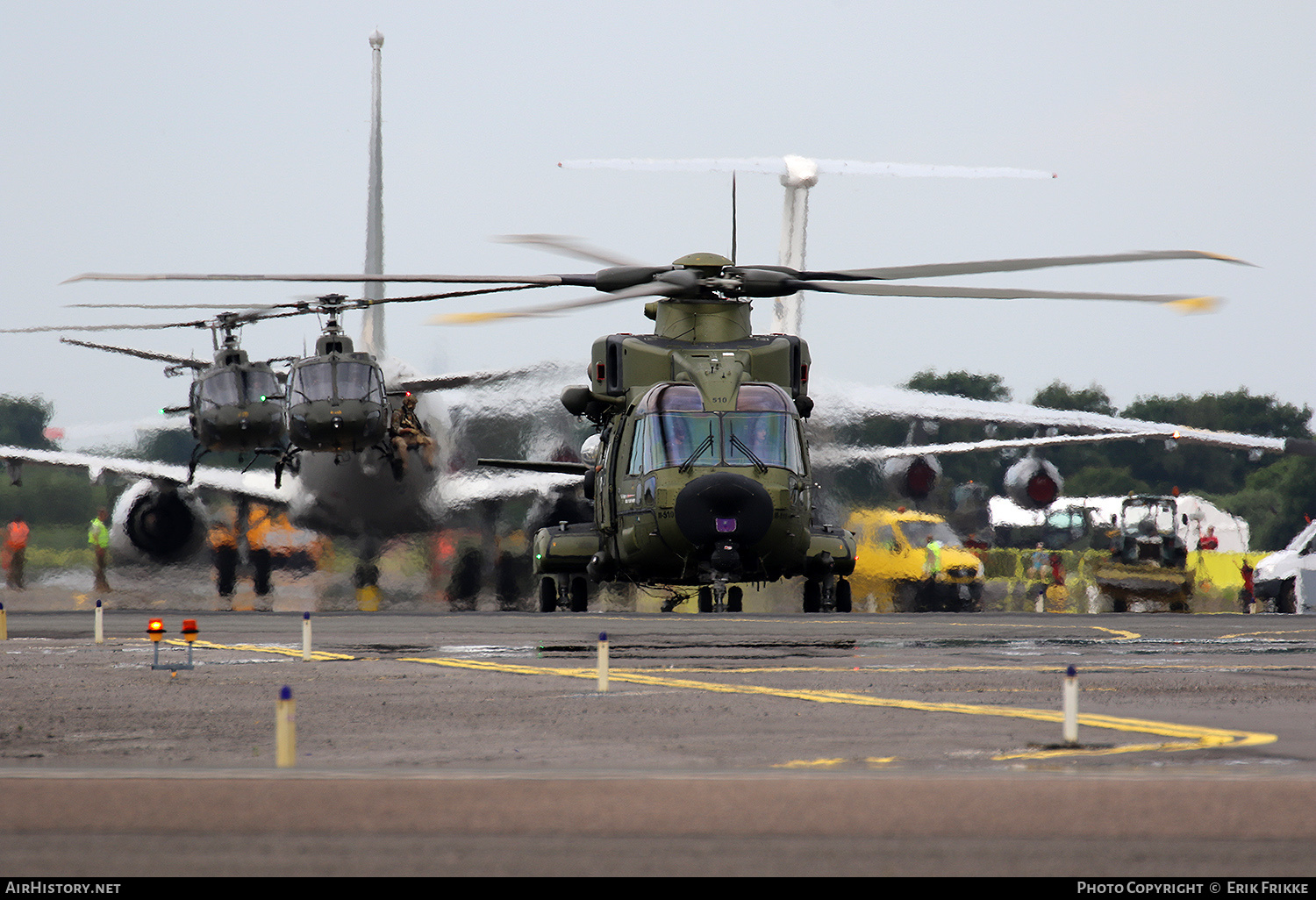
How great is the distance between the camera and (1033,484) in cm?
3931

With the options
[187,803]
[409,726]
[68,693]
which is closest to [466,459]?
[68,693]

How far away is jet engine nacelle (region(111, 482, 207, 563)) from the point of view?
124 feet

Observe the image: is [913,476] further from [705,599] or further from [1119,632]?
[1119,632]

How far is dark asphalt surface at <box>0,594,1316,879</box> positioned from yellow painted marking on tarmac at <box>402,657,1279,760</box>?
2.3 inches

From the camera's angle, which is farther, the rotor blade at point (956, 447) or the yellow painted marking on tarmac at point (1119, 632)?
the rotor blade at point (956, 447)

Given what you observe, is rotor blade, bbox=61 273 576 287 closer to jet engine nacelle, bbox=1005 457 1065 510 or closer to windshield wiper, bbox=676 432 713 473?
windshield wiper, bbox=676 432 713 473

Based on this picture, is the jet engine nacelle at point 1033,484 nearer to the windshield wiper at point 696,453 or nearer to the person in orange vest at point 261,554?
the windshield wiper at point 696,453

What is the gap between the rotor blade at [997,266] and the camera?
1927 cm

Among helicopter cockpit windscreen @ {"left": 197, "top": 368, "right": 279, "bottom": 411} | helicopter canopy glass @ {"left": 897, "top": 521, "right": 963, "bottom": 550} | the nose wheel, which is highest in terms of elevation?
helicopter cockpit windscreen @ {"left": 197, "top": 368, "right": 279, "bottom": 411}

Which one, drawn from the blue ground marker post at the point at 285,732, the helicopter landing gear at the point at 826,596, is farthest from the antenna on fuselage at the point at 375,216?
the blue ground marker post at the point at 285,732

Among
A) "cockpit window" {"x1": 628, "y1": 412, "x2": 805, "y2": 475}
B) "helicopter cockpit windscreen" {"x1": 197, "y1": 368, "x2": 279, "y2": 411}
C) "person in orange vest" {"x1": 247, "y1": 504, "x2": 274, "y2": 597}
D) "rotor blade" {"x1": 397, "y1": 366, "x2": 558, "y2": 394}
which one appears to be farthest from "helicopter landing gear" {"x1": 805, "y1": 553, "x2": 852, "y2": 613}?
"person in orange vest" {"x1": 247, "y1": 504, "x2": 274, "y2": 597}

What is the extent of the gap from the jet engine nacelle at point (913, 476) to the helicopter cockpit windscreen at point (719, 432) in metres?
13.7
